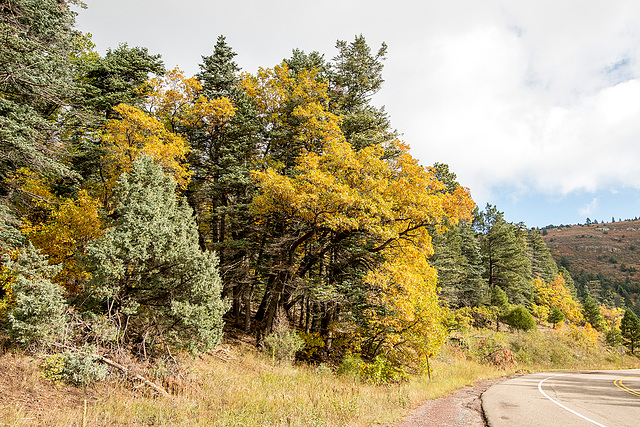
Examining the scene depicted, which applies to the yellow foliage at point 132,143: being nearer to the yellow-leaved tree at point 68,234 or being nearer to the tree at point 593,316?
the yellow-leaved tree at point 68,234

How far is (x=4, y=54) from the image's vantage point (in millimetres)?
10953

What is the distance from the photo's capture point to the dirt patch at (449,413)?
7231mm

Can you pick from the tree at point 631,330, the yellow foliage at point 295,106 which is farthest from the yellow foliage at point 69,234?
the tree at point 631,330

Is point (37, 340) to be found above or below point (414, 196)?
below

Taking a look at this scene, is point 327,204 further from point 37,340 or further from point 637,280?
point 637,280

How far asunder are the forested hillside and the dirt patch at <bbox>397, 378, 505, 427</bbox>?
99.9 inches

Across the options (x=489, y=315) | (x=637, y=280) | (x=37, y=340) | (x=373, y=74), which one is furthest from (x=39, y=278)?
(x=637, y=280)

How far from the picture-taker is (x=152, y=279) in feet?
33.6

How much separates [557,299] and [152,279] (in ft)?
200

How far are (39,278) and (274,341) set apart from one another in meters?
8.25

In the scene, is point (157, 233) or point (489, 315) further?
point (489, 315)

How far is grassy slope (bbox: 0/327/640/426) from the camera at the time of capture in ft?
22.9

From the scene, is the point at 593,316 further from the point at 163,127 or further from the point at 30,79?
the point at 30,79

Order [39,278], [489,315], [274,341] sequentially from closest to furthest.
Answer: [39,278] < [274,341] < [489,315]
